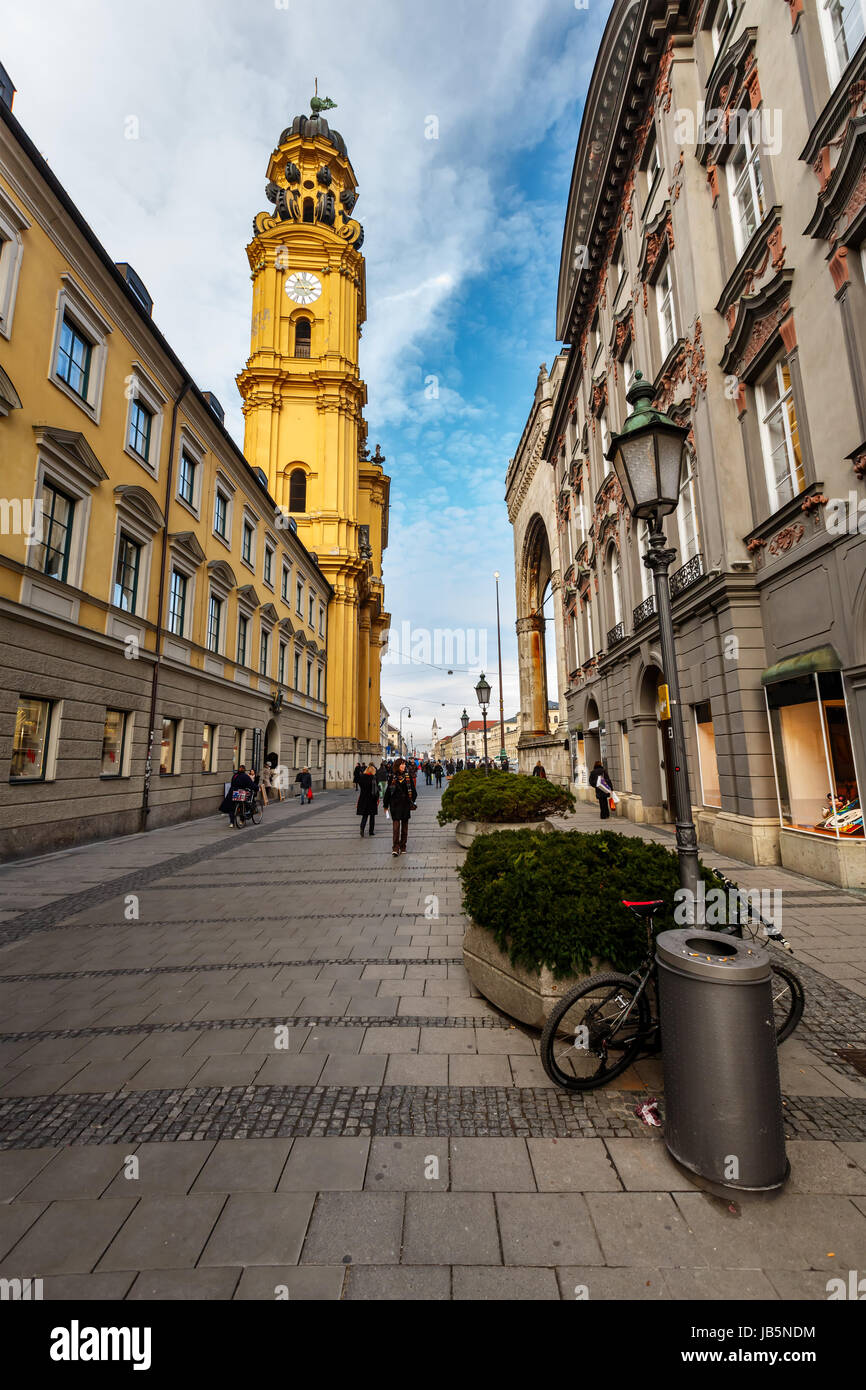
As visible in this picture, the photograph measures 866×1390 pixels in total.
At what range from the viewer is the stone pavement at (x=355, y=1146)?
2262mm

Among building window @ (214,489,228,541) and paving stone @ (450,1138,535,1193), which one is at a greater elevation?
building window @ (214,489,228,541)

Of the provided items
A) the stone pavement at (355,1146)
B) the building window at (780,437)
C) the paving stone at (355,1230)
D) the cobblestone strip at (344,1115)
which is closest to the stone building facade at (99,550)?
the stone pavement at (355,1146)

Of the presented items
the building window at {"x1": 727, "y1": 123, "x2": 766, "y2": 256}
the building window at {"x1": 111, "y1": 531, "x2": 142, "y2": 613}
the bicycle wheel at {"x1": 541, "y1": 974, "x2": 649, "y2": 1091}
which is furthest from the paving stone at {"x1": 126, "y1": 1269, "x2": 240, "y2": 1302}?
the building window at {"x1": 727, "y1": 123, "x2": 766, "y2": 256}

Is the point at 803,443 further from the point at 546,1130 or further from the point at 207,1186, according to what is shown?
the point at 207,1186

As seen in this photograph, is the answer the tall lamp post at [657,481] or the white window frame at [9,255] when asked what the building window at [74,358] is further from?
the tall lamp post at [657,481]

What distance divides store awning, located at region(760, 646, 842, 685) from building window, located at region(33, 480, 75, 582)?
552 inches

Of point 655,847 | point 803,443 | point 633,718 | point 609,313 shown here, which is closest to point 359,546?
point 609,313

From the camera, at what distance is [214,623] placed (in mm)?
21156

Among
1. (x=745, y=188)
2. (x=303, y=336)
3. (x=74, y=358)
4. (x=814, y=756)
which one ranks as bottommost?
(x=814, y=756)

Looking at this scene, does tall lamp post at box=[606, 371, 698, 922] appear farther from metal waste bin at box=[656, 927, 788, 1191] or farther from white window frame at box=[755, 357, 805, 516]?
white window frame at box=[755, 357, 805, 516]

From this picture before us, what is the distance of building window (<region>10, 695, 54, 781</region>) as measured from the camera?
11320 mm

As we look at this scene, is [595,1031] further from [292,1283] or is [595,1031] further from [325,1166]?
[292,1283]

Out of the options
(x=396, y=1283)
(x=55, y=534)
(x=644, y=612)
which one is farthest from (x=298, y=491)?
(x=396, y=1283)

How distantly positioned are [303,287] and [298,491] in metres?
15.6
